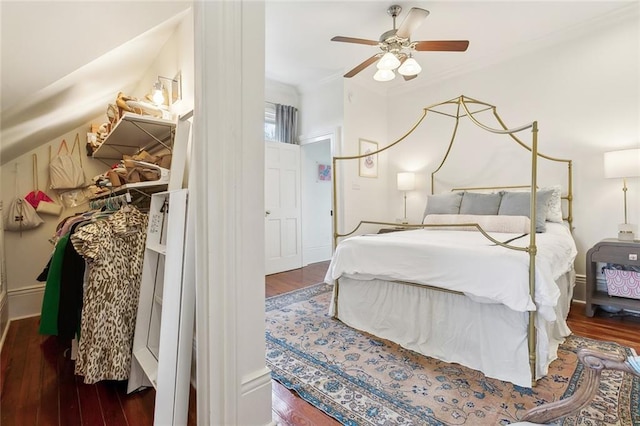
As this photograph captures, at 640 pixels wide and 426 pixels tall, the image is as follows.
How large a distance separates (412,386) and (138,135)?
2.35 meters

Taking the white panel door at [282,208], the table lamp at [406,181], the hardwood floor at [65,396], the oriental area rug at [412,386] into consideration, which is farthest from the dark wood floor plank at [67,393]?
the table lamp at [406,181]

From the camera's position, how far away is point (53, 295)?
1731 mm

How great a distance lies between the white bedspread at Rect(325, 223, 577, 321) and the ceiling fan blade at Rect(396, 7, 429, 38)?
1.66 m

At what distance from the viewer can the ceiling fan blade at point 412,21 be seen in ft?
7.13

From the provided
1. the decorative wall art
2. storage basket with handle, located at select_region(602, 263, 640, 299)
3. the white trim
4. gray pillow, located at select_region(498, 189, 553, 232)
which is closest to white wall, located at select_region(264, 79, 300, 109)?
the decorative wall art

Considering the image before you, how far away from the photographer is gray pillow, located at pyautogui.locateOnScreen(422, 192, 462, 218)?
340cm

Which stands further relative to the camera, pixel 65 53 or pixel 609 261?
pixel 609 261

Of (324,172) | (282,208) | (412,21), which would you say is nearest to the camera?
(412,21)

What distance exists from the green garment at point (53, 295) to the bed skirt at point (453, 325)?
6.29ft

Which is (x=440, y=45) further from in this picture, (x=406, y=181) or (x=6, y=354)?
(x=6, y=354)

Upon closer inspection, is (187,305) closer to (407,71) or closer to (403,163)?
(407,71)

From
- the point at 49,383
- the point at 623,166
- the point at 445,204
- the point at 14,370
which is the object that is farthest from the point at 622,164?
the point at 14,370

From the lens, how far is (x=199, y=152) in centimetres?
110

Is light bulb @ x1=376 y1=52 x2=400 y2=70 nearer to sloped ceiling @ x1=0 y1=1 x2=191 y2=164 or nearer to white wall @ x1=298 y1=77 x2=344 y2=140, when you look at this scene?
sloped ceiling @ x1=0 y1=1 x2=191 y2=164
